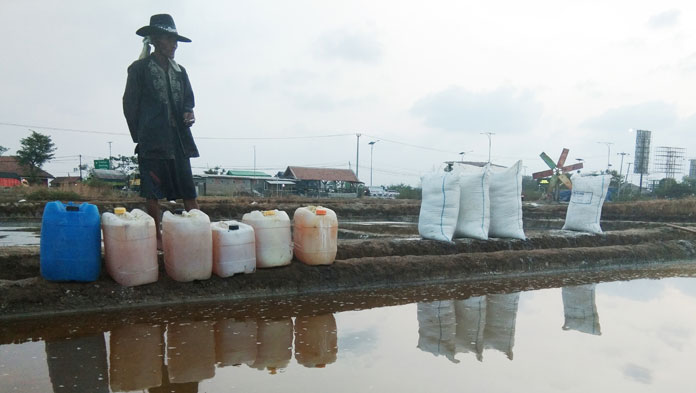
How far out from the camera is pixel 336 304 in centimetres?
347

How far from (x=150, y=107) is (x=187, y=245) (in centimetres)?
115

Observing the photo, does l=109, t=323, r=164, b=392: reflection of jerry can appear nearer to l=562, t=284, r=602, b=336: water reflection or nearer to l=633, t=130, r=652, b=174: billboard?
l=562, t=284, r=602, b=336: water reflection

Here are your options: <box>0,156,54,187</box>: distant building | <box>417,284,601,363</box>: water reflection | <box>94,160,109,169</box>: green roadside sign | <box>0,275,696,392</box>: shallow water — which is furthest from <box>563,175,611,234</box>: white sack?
<box>94,160,109,169</box>: green roadside sign

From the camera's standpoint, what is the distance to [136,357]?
2.26 metres

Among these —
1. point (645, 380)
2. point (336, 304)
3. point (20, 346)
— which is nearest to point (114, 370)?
point (20, 346)

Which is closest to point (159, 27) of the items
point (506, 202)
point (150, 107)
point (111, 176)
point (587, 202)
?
point (150, 107)

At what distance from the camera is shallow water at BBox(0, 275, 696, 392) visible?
2.04 metres

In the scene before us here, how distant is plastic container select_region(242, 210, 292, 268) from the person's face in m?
1.42

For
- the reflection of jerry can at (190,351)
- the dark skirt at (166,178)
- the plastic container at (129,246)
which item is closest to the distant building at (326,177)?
the dark skirt at (166,178)

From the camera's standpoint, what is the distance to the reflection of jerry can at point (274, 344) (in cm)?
226

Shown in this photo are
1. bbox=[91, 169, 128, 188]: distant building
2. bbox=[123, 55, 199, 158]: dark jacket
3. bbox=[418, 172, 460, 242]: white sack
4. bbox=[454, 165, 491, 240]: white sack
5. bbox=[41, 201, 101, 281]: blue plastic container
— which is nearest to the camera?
bbox=[41, 201, 101, 281]: blue plastic container

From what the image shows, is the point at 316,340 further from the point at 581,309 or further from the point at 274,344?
the point at 581,309

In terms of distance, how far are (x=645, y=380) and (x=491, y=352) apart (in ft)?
2.29

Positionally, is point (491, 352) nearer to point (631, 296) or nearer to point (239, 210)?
point (631, 296)
